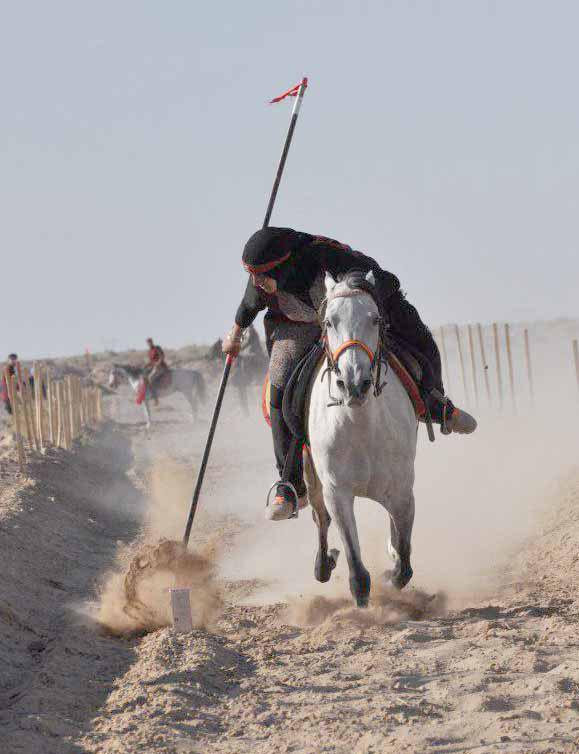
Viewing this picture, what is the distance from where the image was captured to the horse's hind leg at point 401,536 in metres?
7.53

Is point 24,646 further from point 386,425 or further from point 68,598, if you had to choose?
point 386,425

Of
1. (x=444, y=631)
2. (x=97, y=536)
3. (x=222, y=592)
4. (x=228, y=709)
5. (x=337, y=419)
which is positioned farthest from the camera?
(x=97, y=536)

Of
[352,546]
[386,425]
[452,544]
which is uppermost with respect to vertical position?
[386,425]

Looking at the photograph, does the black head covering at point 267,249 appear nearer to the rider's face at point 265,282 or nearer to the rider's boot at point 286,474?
the rider's face at point 265,282

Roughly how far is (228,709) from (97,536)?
7941 millimetres

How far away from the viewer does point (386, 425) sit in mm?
7266

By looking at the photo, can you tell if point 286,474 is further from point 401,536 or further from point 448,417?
point 448,417

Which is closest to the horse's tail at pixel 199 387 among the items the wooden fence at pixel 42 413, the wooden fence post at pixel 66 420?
the wooden fence at pixel 42 413

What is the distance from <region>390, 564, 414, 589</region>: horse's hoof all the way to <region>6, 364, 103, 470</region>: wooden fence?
30.1 ft

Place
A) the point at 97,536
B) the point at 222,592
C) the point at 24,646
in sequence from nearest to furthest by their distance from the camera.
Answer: the point at 24,646
the point at 222,592
the point at 97,536

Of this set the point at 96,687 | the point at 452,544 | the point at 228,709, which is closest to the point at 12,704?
the point at 96,687

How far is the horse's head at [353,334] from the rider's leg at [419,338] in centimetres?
103

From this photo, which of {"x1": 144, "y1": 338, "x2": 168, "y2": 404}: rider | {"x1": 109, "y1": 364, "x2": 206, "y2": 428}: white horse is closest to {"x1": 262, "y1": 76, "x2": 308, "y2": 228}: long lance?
{"x1": 109, "y1": 364, "x2": 206, "y2": 428}: white horse

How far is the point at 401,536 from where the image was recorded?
7.66m
